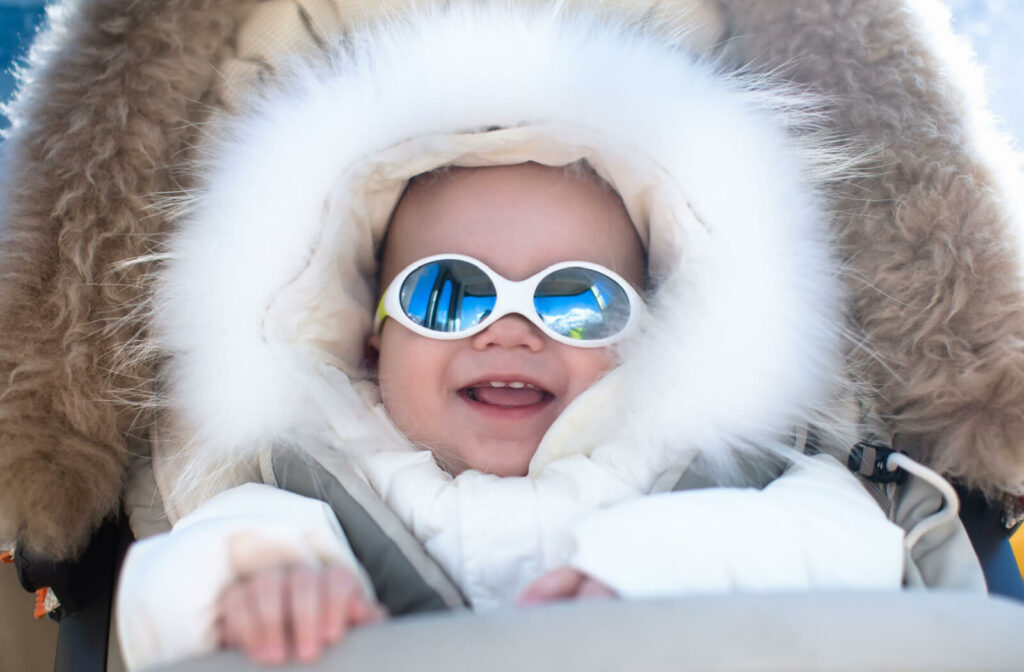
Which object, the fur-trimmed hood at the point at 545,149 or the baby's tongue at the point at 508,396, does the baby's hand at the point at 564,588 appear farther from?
the baby's tongue at the point at 508,396

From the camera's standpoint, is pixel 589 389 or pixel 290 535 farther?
pixel 589 389

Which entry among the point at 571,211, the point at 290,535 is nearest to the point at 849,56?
the point at 571,211

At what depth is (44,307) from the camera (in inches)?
38.5

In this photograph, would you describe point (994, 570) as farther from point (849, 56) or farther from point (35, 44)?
point (35, 44)

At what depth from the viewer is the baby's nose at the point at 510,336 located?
1.04 meters

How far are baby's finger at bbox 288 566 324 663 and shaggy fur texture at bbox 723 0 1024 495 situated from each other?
2.45ft

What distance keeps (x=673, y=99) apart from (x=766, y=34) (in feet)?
0.74

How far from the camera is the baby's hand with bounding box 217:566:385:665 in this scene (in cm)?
55

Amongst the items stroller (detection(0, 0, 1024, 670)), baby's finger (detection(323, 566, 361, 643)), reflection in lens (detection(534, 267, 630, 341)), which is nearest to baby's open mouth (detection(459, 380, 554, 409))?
reflection in lens (detection(534, 267, 630, 341))

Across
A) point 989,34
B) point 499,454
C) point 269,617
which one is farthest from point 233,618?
point 989,34

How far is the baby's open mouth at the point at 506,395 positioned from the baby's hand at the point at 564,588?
377 mm

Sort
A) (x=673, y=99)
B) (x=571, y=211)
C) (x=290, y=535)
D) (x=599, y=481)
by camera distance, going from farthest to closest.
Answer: (x=571, y=211)
(x=673, y=99)
(x=599, y=481)
(x=290, y=535)

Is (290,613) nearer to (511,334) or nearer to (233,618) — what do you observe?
(233,618)

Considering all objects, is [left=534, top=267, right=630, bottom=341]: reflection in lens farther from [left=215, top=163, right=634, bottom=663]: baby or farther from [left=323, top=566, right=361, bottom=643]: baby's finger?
[left=323, top=566, right=361, bottom=643]: baby's finger
